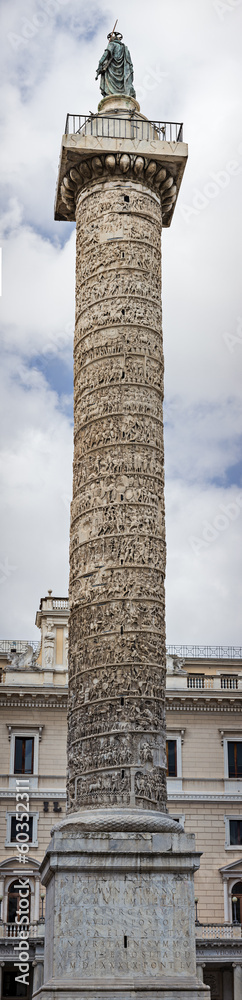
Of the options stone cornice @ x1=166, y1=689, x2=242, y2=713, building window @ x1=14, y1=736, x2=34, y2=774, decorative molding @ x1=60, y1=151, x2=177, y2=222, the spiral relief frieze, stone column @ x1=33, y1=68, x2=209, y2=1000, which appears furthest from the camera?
stone cornice @ x1=166, y1=689, x2=242, y2=713

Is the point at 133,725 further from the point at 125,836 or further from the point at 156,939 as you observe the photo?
the point at 156,939

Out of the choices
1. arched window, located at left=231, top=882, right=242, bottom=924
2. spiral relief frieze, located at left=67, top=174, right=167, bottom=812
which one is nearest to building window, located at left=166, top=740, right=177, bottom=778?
arched window, located at left=231, top=882, right=242, bottom=924

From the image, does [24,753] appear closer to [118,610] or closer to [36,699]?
[36,699]

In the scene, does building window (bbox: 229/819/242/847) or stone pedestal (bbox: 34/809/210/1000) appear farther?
building window (bbox: 229/819/242/847)

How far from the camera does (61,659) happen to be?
91.9 ft

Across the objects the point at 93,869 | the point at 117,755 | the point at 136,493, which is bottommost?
the point at 93,869

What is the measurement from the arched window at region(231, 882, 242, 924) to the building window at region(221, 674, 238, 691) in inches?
185

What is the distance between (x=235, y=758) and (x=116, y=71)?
1639 cm

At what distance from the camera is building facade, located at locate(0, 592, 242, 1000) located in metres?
25.3

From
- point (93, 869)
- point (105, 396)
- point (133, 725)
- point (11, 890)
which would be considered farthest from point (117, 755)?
point (11, 890)

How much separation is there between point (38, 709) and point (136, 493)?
44.6ft

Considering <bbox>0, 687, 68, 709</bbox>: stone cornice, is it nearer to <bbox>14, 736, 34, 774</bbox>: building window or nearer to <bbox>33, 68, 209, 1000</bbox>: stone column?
<bbox>14, 736, 34, 774</bbox>: building window

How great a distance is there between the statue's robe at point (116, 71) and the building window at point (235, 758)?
1590cm

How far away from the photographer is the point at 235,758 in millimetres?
27344
